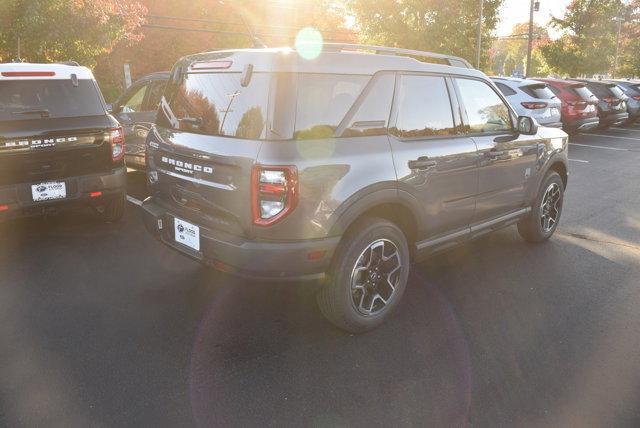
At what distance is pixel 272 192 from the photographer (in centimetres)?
298

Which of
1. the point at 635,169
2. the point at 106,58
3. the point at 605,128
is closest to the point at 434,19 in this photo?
the point at 605,128

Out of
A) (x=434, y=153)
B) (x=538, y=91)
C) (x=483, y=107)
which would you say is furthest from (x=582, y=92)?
(x=434, y=153)

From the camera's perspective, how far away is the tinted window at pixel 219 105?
3105 mm

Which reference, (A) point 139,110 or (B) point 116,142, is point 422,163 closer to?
(B) point 116,142

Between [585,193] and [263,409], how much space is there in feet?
22.6

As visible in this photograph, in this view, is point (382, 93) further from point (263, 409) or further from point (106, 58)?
point (106, 58)

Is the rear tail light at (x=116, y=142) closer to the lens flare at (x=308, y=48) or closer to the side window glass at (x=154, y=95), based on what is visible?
the side window glass at (x=154, y=95)

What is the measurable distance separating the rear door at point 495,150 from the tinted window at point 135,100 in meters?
5.32

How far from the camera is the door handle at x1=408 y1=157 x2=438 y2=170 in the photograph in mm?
3605

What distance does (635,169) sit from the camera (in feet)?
33.4

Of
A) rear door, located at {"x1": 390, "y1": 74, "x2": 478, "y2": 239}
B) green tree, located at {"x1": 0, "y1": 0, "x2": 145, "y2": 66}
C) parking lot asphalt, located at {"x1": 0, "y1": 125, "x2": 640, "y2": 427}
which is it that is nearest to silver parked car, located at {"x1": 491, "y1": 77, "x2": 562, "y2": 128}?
parking lot asphalt, located at {"x1": 0, "y1": 125, "x2": 640, "y2": 427}

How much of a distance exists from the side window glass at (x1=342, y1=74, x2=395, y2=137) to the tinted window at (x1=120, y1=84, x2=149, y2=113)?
540cm

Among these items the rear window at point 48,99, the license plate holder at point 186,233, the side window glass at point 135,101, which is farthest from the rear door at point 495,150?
the side window glass at point 135,101

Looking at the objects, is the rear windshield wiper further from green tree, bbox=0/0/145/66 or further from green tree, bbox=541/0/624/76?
green tree, bbox=541/0/624/76
